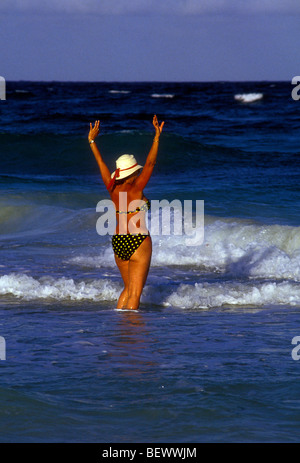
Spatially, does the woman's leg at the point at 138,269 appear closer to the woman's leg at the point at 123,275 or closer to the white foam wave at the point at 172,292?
the woman's leg at the point at 123,275

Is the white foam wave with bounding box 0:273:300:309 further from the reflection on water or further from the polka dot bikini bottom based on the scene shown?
the polka dot bikini bottom

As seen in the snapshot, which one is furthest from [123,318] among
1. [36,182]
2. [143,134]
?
[143,134]

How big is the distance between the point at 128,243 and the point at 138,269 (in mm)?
303

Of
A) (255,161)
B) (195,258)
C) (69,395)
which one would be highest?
(255,161)

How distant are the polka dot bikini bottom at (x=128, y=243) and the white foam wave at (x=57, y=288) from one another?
1.22 metres

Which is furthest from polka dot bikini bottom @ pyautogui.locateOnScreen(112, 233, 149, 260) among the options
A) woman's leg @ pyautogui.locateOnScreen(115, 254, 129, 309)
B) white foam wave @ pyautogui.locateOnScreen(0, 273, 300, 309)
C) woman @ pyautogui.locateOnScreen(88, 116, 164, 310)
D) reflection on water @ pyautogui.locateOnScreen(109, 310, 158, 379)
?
white foam wave @ pyautogui.locateOnScreen(0, 273, 300, 309)

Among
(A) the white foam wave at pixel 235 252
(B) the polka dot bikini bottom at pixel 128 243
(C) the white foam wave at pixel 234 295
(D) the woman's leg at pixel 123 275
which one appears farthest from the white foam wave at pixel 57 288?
(A) the white foam wave at pixel 235 252

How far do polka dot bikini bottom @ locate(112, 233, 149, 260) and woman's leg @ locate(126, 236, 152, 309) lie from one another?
37 millimetres

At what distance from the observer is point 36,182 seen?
61.6 ft

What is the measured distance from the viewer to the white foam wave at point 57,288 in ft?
26.0

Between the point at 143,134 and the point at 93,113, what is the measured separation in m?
15.9

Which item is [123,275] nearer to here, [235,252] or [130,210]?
[130,210]

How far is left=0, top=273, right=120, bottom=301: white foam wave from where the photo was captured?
7918 millimetres
